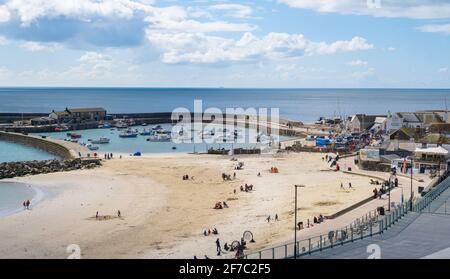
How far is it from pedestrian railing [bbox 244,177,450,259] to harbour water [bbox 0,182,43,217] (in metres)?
19.7

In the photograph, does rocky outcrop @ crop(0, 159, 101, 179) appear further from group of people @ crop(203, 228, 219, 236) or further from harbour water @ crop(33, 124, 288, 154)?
group of people @ crop(203, 228, 219, 236)

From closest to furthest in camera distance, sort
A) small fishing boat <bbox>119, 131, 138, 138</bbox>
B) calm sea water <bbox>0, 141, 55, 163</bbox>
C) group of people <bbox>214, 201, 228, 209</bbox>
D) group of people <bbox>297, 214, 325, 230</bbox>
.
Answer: group of people <bbox>297, 214, 325, 230</bbox> → group of people <bbox>214, 201, 228, 209</bbox> → calm sea water <bbox>0, 141, 55, 163</bbox> → small fishing boat <bbox>119, 131, 138, 138</bbox>

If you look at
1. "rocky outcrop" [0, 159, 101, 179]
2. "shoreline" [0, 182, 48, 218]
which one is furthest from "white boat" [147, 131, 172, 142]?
"shoreline" [0, 182, 48, 218]

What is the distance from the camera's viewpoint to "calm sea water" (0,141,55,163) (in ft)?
206

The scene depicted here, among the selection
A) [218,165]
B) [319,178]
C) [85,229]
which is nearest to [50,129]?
[218,165]

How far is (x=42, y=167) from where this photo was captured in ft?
169

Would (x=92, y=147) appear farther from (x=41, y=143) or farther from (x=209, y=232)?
(x=209, y=232)

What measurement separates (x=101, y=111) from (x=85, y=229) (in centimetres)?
8303

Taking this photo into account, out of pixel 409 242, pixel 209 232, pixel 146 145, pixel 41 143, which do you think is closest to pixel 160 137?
pixel 146 145

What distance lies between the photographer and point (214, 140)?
81125 millimetres

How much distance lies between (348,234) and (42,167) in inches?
1434

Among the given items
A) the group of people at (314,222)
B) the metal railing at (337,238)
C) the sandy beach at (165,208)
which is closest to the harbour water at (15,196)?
the sandy beach at (165,208)

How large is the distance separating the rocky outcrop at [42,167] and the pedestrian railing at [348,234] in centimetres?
3161
